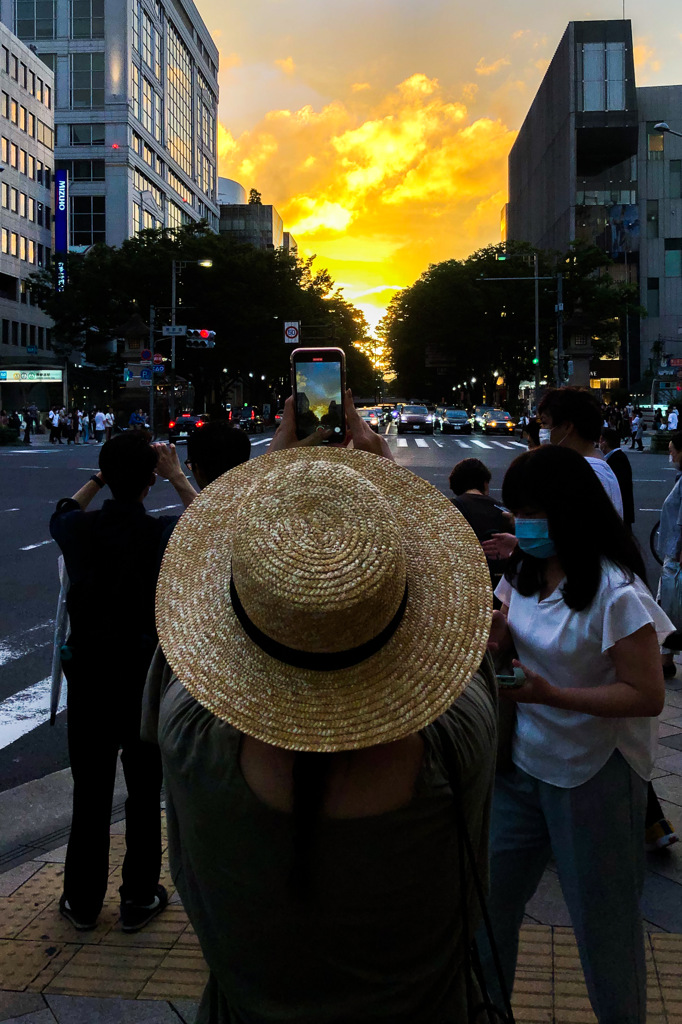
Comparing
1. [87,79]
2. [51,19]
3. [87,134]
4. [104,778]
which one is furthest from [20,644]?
[51,19]

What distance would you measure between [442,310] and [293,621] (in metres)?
71.1

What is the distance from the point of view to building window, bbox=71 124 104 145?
76.9 m

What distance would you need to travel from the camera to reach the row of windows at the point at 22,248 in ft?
222

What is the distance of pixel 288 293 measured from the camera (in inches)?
2395

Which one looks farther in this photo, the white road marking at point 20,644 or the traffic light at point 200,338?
the traffic light at point 200,338

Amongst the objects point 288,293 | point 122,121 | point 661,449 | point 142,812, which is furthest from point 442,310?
point 142,812

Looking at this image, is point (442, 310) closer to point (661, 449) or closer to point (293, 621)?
point (661, 449)

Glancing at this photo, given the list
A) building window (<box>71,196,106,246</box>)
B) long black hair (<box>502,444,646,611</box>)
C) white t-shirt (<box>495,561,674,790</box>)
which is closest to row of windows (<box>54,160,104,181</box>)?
building window (<box>71,196,106,246</box>)

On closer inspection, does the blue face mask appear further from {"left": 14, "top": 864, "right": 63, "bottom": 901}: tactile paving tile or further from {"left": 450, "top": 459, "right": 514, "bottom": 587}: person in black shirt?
{"left": 14, "top": 864, "right": 63, "bottom": 901}: tactile paving tile

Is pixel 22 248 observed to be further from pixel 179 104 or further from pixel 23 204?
pixel 179 104

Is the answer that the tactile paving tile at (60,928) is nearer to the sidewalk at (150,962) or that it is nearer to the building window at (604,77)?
the sidewalk at (150,962)

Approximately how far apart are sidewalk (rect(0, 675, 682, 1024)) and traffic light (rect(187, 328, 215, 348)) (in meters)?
48.8

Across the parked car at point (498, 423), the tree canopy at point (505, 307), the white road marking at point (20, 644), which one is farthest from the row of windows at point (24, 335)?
the white road marking at point (20, 644)

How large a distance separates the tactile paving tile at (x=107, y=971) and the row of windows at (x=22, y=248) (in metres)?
70.0
